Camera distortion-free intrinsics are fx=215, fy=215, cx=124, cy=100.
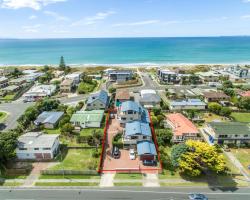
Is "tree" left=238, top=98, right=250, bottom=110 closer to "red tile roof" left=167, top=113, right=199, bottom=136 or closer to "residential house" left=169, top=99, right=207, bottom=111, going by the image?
"residential house" left=169, top=99, right=207, bottom=111

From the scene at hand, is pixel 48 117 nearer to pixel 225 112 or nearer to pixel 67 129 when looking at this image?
pixel 67 129

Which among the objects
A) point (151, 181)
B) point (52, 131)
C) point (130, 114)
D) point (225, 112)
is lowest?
point (151, 181)

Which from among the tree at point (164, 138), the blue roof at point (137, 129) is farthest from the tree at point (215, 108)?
the blue roof at point (137, 129)

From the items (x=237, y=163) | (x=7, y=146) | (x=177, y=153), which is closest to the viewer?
(x=177, y=153)

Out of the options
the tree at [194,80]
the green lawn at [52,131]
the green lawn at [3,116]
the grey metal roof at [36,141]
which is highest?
the tree at [194,80]

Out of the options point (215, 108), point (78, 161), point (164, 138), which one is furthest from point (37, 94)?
point (215, 108)

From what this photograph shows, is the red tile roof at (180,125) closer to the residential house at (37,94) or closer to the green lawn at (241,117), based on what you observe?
the green lawn at (241,117)

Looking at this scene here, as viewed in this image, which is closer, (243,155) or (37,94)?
(243,155)

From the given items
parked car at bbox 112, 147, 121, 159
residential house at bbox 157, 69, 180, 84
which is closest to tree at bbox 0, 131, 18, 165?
parked car at bbox 112, 147, 121, 159
